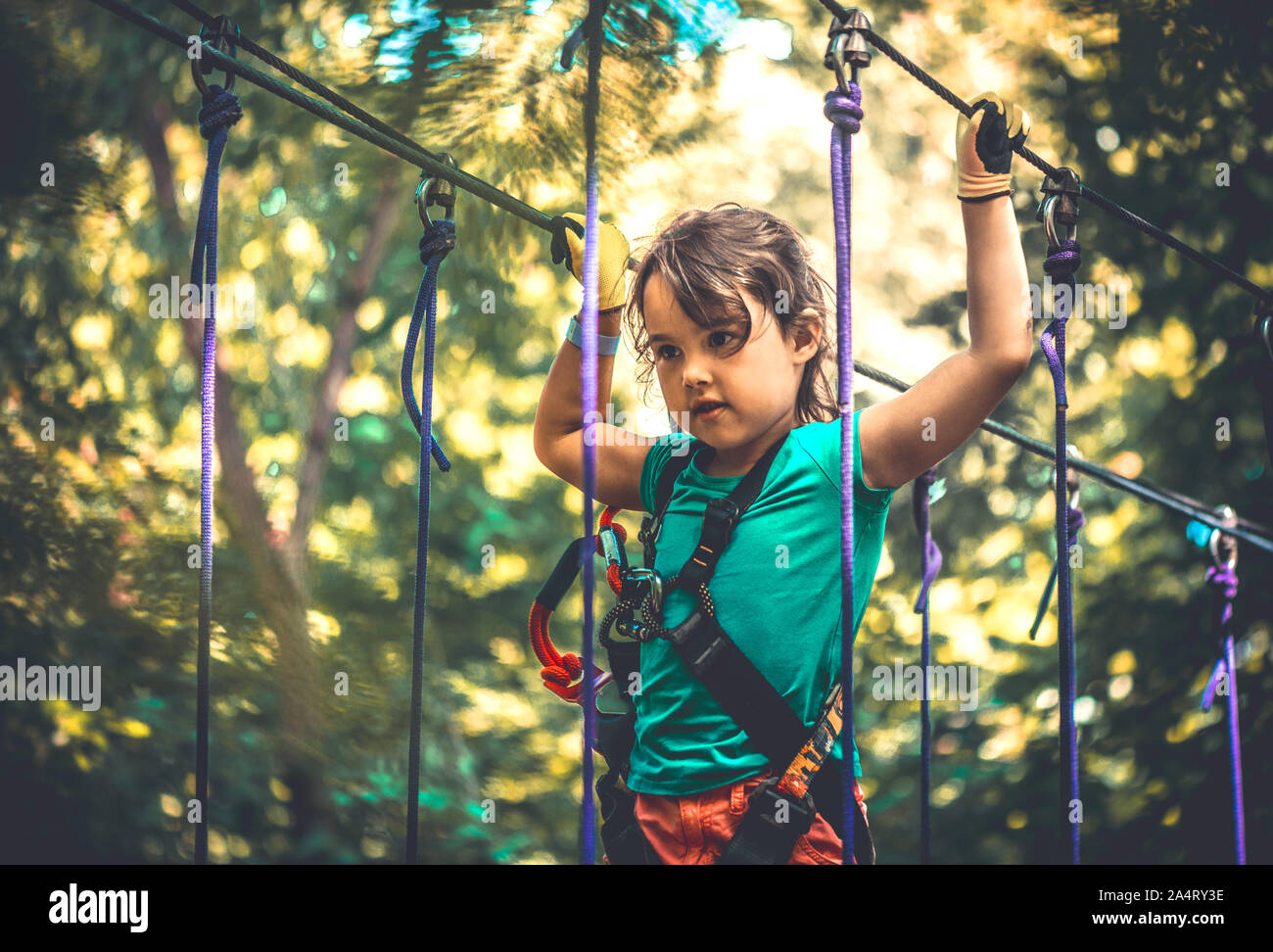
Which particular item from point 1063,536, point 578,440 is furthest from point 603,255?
point 1063,536

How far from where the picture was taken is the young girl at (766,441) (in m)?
1.11

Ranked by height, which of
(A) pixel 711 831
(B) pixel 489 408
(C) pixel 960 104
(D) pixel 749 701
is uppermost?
(B) pixel 489 408

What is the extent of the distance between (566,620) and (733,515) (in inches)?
146

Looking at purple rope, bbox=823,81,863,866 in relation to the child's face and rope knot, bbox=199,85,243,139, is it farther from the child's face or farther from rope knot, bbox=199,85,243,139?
rope knot, bbox=199,85,243,139

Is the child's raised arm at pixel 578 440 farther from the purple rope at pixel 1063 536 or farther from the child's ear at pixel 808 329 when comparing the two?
the purple rope at pixel 1063 536

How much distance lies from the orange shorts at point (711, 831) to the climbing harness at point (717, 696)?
0.02m

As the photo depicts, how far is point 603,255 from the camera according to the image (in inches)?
51.9

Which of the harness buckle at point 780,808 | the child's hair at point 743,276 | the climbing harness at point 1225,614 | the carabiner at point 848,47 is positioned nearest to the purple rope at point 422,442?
the child's hair at point 743,276

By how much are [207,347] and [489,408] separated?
3748 millimetres

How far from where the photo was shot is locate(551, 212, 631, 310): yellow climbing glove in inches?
52.1

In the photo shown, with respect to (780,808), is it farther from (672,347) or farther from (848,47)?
(848,47)

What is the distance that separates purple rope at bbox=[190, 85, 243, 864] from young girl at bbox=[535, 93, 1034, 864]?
421 mm
